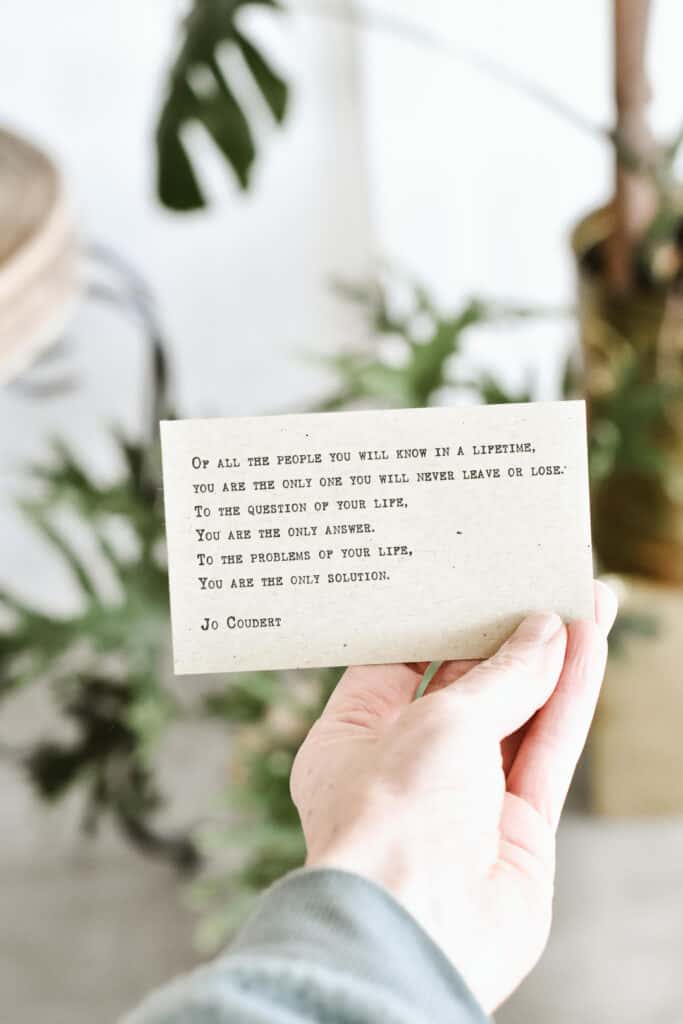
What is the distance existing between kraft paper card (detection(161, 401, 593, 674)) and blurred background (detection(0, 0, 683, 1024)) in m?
0.45

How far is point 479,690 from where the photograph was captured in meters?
0.52

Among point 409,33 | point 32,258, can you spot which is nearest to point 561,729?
point 32,258

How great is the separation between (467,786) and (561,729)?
85 mm

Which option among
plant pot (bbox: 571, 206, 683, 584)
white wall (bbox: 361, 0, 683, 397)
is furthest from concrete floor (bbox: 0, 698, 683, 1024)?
white wall (bbox: 361, 0, 683, 397)

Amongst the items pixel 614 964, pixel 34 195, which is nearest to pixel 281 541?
pixel 34 195

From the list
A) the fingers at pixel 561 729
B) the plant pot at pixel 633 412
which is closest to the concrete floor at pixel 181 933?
the plant pot at pixel 633 412

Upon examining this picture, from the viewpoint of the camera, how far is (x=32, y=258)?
88 centimetres

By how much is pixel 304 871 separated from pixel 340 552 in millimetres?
150

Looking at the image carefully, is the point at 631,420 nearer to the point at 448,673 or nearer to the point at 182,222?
the point at 448,673

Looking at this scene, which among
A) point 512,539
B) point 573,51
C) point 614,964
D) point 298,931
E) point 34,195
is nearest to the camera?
point 298,931

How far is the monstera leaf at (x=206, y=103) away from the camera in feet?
3.54

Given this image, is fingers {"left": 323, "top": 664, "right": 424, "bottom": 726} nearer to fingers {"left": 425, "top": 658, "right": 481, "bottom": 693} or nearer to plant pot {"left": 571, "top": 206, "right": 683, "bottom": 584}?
fingers {"left": 425, "top": 658, "right": 481, "bottom": 693}

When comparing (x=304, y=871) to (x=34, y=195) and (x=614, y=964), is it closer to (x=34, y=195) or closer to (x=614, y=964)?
(x=34, y=195)

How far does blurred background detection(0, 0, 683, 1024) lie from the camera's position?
1.13 m
